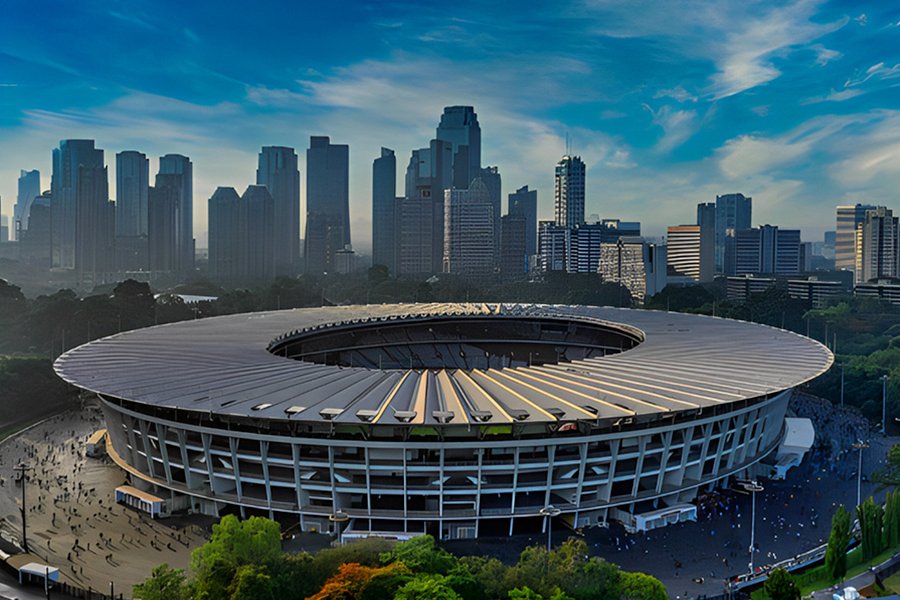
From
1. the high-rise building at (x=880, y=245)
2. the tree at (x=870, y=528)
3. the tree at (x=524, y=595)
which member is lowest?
the tree at (x=870, y=528)

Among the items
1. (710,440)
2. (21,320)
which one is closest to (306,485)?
(710,440)

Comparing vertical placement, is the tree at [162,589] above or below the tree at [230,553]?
below

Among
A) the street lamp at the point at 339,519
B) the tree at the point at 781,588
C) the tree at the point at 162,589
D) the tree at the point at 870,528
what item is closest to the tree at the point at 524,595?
the tree at the point at 781,588

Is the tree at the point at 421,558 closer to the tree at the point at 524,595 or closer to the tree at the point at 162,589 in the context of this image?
the tree at the point at 524,595

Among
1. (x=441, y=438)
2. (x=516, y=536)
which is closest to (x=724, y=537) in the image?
(x=516, y=536)

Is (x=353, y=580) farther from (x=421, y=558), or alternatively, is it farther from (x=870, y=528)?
(x=870, y=528)

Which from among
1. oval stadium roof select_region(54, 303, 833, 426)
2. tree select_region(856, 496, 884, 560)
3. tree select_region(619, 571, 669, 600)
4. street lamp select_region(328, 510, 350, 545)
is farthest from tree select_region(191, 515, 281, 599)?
tree select_region(856, 496, 884, 560)

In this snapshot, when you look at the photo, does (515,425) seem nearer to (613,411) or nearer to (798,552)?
(613,411)
